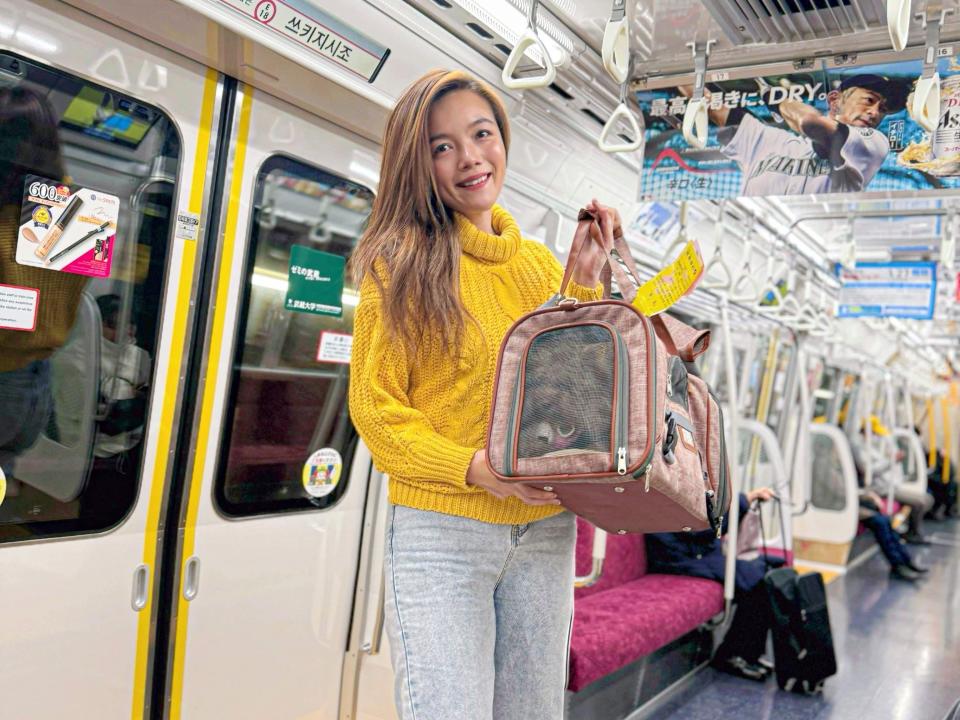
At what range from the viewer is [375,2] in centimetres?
268

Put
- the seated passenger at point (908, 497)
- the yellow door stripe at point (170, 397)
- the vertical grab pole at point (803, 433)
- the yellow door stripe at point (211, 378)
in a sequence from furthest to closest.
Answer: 1. the seated passenger at point (908, 497)
2. the vertical grab pole at point (803, 433)
3. the yellow door stripe at point (211, 378)
4. the yellow door stripe at point (170, 397)

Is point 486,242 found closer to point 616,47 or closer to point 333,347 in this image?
point 616,47

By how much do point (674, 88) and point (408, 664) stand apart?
2.61 metres

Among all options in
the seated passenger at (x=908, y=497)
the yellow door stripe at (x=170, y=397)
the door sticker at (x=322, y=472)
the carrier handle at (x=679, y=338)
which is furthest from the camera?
the seated passenger at (x=908, y=497)

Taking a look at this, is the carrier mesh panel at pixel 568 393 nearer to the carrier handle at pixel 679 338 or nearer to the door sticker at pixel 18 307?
the carrier handle at pixel 679 338

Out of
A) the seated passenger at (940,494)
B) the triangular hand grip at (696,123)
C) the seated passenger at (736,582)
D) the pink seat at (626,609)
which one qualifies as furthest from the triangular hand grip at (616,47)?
the seated passenger at (940,494)

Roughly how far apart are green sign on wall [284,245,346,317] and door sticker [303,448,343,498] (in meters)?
0.53

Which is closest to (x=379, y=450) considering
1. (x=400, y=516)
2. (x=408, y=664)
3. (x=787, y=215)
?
(x=400, y=516)

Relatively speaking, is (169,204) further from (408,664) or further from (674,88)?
(674,88)

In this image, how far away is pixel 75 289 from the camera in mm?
2346

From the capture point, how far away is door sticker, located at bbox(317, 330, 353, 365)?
10.5 feet

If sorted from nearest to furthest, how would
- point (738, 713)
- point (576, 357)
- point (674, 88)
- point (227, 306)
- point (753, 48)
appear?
point (576, 357) → point (227, 306) → point (753, 48) → point (674, 88) → point (738, 713)

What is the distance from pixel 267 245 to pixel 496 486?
1731 millimetres

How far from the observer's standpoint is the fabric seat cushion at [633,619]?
369 centimetres
